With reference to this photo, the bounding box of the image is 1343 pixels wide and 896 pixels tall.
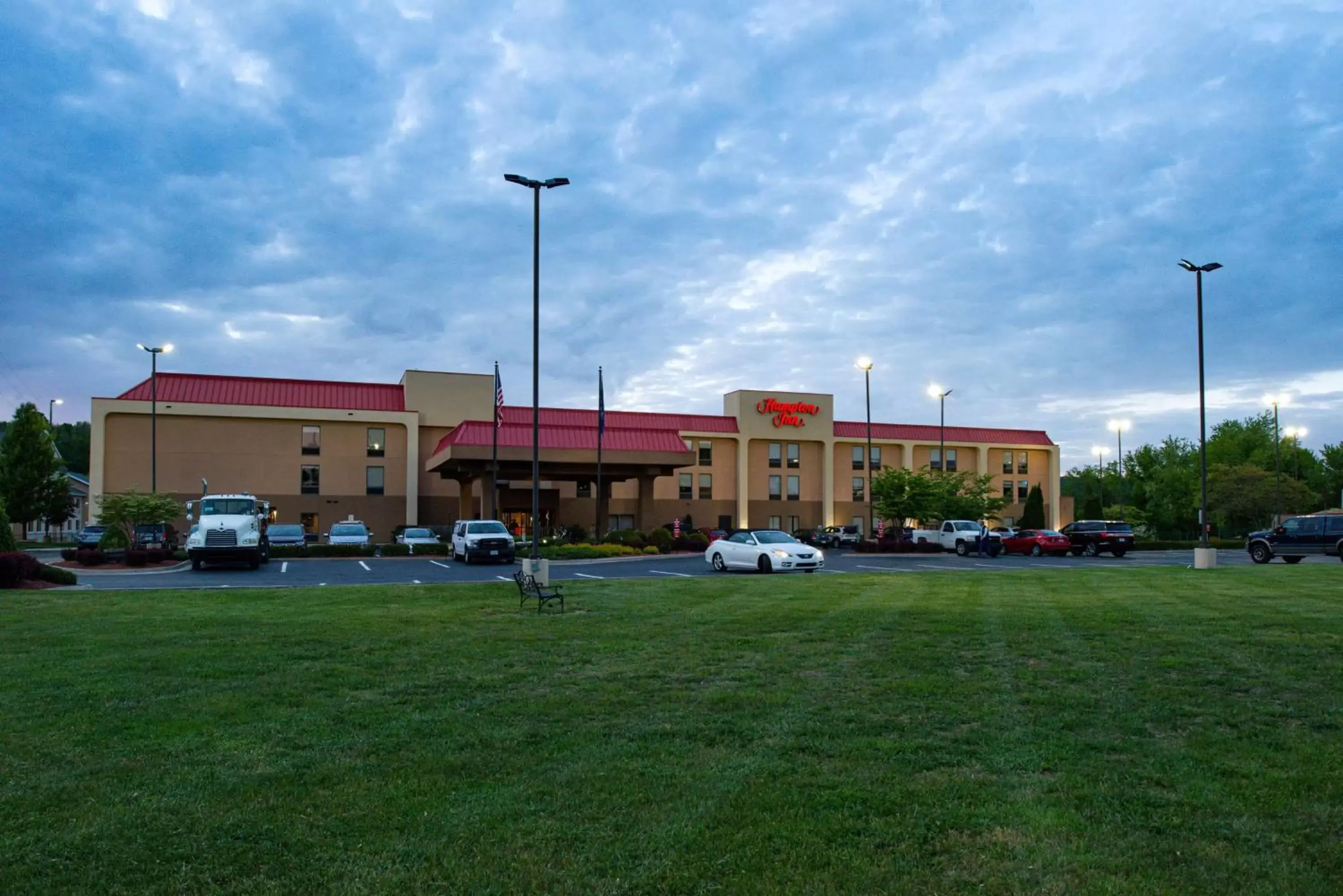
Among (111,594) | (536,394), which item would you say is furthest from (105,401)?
(536,394)

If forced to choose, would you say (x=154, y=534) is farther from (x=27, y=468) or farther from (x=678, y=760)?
(x=678, y=760)

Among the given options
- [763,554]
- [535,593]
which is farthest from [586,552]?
[535,593]

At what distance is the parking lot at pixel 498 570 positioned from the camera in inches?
1014

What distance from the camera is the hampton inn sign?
227ft

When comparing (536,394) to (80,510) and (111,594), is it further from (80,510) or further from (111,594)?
(80,510)

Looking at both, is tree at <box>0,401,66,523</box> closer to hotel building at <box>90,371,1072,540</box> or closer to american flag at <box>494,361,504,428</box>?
hotel building at <box>90,371,1072,540</box>

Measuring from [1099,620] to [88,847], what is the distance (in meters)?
12.3

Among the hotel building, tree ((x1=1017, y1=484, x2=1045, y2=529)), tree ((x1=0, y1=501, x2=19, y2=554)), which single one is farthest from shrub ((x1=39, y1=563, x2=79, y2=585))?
tree ((x1=1017, y1=484, x2=1045, y2=529))

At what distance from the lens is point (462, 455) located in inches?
1880

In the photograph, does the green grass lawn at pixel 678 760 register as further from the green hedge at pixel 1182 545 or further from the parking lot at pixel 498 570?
the green hedge at pixel 1182 545

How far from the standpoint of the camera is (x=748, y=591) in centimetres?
1981

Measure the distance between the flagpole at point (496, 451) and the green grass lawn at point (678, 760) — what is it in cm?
2262

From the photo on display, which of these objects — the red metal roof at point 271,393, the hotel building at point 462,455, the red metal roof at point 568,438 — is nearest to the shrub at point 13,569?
the hotel building at point 462,455

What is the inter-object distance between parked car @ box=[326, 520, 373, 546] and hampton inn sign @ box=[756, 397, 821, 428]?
32301 millimetres
